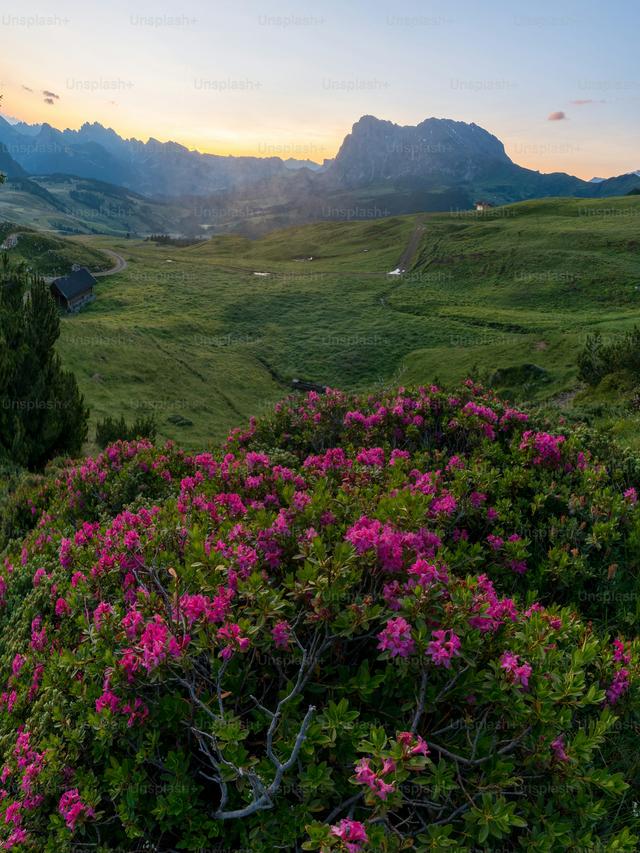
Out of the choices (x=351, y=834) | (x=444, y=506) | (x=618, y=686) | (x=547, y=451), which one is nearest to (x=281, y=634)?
(x=351, y=834)

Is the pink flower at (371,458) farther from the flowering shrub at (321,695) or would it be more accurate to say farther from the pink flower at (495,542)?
the pink flower at (495,542)

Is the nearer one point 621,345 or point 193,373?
point 621,345

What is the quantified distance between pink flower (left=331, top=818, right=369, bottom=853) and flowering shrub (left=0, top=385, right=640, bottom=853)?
0.11ft

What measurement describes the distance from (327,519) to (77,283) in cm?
8435

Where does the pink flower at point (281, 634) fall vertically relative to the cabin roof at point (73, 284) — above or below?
below

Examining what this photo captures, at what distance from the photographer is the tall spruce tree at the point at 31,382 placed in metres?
19.7

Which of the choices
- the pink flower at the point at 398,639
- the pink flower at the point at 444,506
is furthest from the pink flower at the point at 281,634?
the pink flower at the point at 444,506

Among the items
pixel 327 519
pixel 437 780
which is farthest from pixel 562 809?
pixel 327 519

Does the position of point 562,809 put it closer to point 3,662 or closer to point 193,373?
point 3,662

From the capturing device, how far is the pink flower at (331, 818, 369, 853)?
2.91 meters

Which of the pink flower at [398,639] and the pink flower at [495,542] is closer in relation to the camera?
the pink flower at [398,639]

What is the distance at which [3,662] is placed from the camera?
6363mm

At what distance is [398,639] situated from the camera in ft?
12.2

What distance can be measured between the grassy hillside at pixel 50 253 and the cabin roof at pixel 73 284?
18.9 metres
